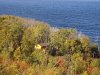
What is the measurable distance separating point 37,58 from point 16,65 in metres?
3.42

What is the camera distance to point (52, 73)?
165ft

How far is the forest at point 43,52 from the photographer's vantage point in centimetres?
5281

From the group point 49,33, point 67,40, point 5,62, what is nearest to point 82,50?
point 67,40

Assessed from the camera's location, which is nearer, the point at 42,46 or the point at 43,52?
the point at 43,52

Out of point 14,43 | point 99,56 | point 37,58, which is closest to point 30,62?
point 37,58

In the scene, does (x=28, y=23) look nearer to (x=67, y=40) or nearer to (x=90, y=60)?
(x=67, y=40)

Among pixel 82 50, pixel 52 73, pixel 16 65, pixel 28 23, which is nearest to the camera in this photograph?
pixel 52 73

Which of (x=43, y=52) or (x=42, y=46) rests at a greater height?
(x=42, y=46)

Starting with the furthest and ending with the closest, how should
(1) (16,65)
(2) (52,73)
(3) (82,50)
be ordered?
(3) (82,50) → (1) (16,65) → (2) (52,73)

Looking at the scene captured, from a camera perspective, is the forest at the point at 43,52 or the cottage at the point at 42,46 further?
the cottage at the point at 42,46

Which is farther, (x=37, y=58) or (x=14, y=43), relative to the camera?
(x=14, y=43)

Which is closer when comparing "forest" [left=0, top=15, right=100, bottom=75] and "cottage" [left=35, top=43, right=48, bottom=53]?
"forest" [left=0, top=15, right=100, bottom=75]

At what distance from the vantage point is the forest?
173 feet

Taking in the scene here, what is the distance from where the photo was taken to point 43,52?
5872cm
